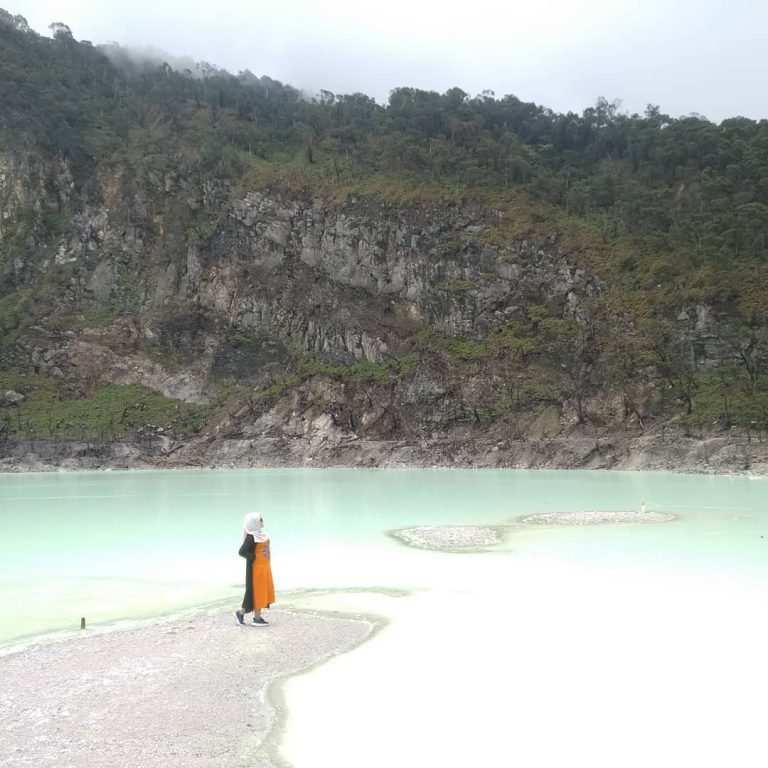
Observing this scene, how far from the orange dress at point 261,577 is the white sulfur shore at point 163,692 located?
1.18 feet

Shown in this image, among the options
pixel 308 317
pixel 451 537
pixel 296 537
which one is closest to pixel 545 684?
pixel 451 537

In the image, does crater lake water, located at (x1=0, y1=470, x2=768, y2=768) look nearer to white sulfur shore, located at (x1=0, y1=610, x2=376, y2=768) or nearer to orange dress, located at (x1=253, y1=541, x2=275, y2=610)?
white sulfur shore, located at (x1=0, y1=610, x2=376, y2=768)

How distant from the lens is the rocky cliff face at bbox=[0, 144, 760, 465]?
65875 millimetres

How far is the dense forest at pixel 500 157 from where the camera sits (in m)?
66.6

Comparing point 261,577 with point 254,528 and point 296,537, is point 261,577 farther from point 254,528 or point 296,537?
point 296,537

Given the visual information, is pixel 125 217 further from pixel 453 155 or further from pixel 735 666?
pixel 735 666

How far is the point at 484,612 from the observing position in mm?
12133

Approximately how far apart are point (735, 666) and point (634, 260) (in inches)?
2692

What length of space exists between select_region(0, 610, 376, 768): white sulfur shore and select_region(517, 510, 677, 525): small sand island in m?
13.5

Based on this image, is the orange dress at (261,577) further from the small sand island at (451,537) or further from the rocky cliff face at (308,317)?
the rocky cliff face at (308,317)

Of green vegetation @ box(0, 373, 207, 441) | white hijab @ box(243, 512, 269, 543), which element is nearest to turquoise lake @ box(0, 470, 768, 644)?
white hijab @ box(243, 512, 269, 543)

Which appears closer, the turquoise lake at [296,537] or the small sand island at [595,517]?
the turquoise lake at [296,537]

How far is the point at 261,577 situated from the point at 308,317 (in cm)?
6761

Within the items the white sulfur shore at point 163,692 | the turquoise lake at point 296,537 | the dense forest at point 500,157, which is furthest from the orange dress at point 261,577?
the dense forest at point 500,157
